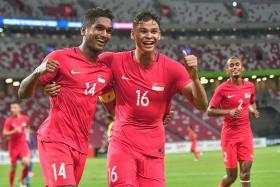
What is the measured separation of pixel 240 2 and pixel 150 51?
60.9 metres

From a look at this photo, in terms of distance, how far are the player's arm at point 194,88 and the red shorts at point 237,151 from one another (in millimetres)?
5597

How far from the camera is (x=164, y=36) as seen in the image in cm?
6103

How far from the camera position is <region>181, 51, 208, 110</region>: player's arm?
6164 mm

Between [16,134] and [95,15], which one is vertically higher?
[95,15]

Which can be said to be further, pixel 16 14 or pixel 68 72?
pixel 16 14

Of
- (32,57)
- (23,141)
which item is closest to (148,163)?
(23,141)

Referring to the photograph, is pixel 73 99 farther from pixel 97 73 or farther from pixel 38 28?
pixel 38 28

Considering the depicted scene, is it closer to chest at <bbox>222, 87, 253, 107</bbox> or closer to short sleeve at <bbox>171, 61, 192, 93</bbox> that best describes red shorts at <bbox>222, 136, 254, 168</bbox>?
chest at <bbox>222, 87, 253, 107</bbox>

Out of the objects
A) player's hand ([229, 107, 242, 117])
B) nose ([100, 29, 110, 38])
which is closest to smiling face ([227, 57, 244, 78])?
player's hand ([229, 107, 242, 117])

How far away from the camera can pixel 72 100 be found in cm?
658

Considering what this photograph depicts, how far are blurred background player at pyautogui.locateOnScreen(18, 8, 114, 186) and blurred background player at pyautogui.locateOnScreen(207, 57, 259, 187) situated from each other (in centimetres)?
552

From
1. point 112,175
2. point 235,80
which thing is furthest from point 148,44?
point 235,80

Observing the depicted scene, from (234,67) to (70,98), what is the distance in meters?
6.25

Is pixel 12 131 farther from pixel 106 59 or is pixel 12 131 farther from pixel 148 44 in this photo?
pixel 148 44
